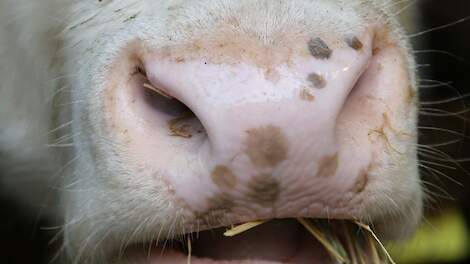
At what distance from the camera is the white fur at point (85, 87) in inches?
44.3

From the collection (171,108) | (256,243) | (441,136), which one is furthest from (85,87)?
(441,136)

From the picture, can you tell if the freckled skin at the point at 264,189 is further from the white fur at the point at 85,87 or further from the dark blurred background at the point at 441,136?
the dark blurred background at the point at 441,136

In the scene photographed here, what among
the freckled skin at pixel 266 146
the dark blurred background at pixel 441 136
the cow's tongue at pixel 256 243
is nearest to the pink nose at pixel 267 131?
the freckled skin at pixel 266 146

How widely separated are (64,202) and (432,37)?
122cm

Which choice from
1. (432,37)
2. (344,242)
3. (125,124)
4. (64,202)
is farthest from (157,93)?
(432,37)

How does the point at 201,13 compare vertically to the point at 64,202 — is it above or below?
above

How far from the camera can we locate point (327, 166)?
3.49 feet

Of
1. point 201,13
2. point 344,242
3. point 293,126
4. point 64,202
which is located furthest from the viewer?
point 64,202

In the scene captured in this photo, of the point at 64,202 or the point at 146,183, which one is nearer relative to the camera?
the point at 146,183

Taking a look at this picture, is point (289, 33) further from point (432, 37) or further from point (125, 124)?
point (432, 37)

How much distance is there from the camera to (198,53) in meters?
1.08

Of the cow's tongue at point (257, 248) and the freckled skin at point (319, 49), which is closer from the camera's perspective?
the freckled skin at point (319, 49)

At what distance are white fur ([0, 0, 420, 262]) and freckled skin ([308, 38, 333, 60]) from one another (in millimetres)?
28

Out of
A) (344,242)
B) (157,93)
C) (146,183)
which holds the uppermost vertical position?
(157,93)
